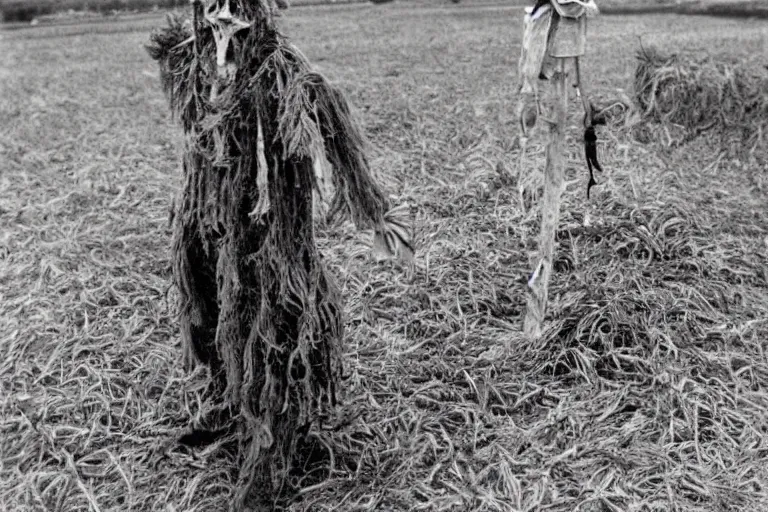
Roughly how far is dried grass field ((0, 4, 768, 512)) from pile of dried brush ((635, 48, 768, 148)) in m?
0.36

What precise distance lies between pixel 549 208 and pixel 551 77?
58 centimetres

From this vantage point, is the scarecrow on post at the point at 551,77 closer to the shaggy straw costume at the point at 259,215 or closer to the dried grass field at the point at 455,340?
the dried grass field at the point at 455,340

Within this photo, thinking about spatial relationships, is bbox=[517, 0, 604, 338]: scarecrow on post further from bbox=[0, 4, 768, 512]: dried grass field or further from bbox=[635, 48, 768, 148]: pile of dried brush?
bbox=[635, 48, 768, 148]: pile of dried brush

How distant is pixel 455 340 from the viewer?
3.34m

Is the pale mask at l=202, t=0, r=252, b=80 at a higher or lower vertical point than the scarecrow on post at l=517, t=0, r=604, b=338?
higher

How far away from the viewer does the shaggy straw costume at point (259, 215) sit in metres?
2.08

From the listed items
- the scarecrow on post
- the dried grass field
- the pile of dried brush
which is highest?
the scarecrow on post

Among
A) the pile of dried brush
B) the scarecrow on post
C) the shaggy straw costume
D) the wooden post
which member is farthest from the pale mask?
the pile of dried brush

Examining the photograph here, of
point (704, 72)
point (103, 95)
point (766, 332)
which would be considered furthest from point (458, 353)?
point (103, 95)

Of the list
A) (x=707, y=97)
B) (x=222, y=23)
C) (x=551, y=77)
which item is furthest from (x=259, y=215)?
(x=707, y=97)

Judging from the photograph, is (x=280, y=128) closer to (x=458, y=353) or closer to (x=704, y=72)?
(x=458, y=353)

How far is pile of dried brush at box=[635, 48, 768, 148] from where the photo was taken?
571cm

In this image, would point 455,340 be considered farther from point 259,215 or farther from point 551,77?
point 259,215

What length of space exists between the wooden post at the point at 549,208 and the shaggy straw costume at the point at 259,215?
1.03 meters
